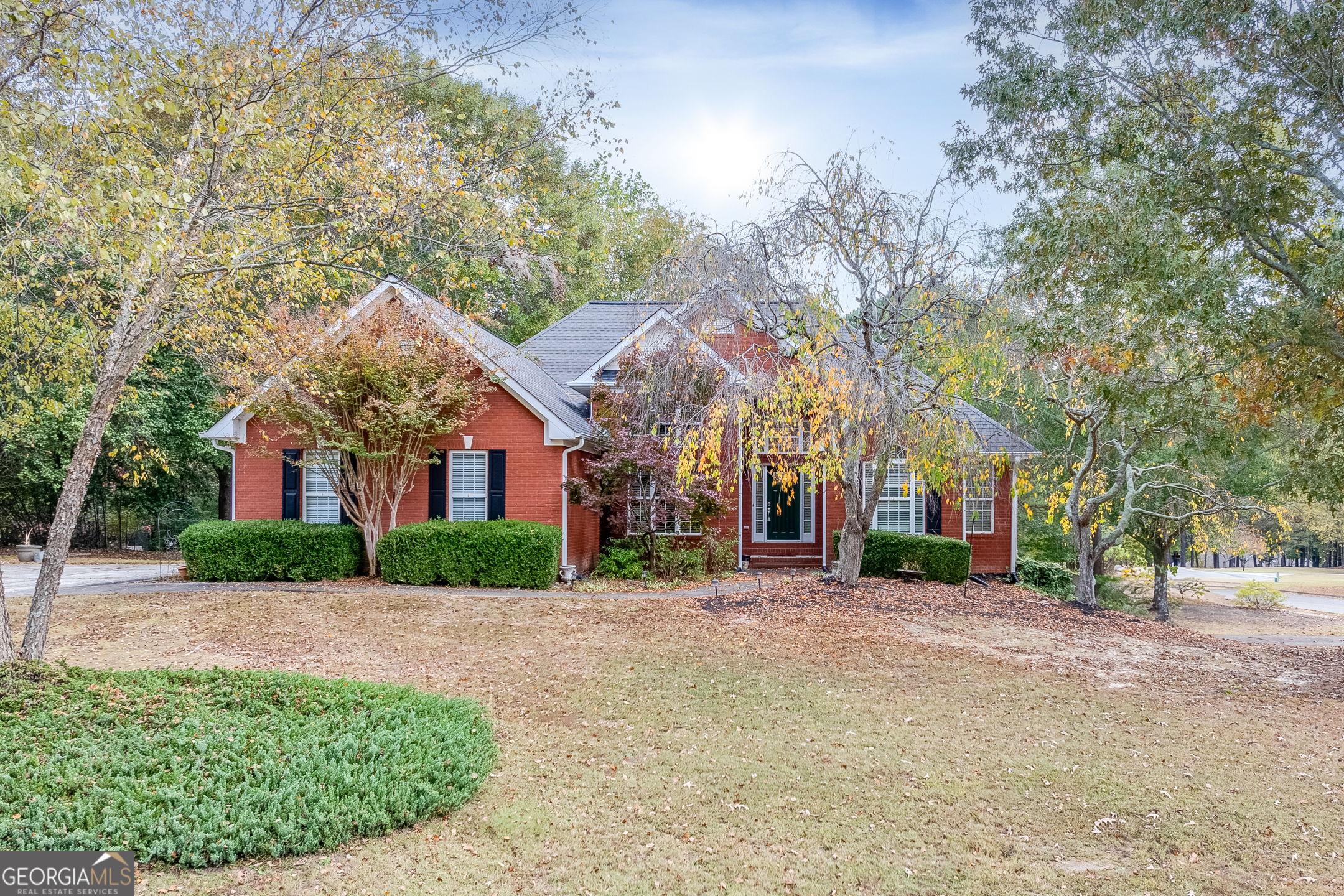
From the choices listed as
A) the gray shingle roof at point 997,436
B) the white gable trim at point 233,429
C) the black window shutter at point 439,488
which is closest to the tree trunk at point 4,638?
Answer: the black window shutter at point 439,488

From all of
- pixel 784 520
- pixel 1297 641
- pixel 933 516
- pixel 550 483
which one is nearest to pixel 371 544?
pixel 550 483

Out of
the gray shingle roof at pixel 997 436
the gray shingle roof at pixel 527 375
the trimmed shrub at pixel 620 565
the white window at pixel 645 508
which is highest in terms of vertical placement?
the gray shingle roof at pixel 527 375

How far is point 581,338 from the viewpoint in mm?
20719

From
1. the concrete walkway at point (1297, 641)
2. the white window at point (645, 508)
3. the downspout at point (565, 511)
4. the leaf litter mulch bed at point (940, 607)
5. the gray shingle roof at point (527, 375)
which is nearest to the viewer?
the leaf litter mulch bed at point (940, 607)

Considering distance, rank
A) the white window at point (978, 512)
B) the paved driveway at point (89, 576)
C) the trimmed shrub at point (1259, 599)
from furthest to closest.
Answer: the trimmed shrub at point (1259, 599)
the white window at point (978, 512)
the paved driveway at point (89, 576)

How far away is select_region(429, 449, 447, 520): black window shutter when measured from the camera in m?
15.2

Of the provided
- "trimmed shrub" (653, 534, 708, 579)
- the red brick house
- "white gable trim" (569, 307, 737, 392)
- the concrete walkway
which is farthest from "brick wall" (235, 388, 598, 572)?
the concrete walkway

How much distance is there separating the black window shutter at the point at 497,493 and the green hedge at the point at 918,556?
703 cm

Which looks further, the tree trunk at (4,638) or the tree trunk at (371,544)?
the tree trunk at (371,544)

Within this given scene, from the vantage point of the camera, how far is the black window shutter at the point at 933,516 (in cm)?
1833

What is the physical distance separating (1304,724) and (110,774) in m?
9.81

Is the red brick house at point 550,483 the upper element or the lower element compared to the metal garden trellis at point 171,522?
upper

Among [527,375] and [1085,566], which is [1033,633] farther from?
[527,375]

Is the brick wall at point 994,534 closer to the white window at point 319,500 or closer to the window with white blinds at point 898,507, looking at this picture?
the window with white blinds at point 898,507
